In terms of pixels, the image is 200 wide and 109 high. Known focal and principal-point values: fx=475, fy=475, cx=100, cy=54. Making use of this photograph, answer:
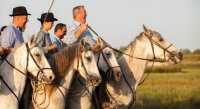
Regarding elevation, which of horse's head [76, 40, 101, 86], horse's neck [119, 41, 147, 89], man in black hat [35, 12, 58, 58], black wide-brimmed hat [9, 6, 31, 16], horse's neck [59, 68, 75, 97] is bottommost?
horse's neck [119, 41, 147, 89]

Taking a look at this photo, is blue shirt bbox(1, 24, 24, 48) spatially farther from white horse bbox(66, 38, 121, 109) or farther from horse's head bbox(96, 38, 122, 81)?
horse's head bbox(96, 38, 122, 81)

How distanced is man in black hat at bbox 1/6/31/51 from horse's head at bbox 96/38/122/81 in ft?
5.97

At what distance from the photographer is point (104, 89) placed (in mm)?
10766

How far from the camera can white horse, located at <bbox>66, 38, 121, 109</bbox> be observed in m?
9.58

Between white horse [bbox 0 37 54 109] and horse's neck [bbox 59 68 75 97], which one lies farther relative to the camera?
horse's neck [bbox 59 68 75 97]

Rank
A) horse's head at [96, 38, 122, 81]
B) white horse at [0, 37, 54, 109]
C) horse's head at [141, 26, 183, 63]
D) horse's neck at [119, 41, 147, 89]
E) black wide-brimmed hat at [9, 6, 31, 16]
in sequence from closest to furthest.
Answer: white horse at [0, 37, 54, 109] < black wide-brimmed hat at [9, 6, 31, 16] < horse's head at [96, 38, 122, 81] < horse's neck at [119, 41, 147, 89] < horse's head at [141, 26, 183, 63]

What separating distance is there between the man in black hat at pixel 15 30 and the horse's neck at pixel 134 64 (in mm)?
2947

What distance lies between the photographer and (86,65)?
9133mm

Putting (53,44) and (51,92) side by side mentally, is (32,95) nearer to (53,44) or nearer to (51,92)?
(51,92)

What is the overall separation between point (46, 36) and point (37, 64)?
5.72ft

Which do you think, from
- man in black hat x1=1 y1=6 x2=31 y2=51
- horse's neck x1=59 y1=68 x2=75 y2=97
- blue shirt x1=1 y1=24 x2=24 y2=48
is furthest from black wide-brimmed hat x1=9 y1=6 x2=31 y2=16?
horse's neck x1=59 y1=68 x2=75 y2=97

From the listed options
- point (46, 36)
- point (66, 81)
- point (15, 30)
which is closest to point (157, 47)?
point (46, 36)

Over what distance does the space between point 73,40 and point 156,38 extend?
2.18m

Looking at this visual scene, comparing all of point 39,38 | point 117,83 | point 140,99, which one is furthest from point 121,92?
point 140,99
